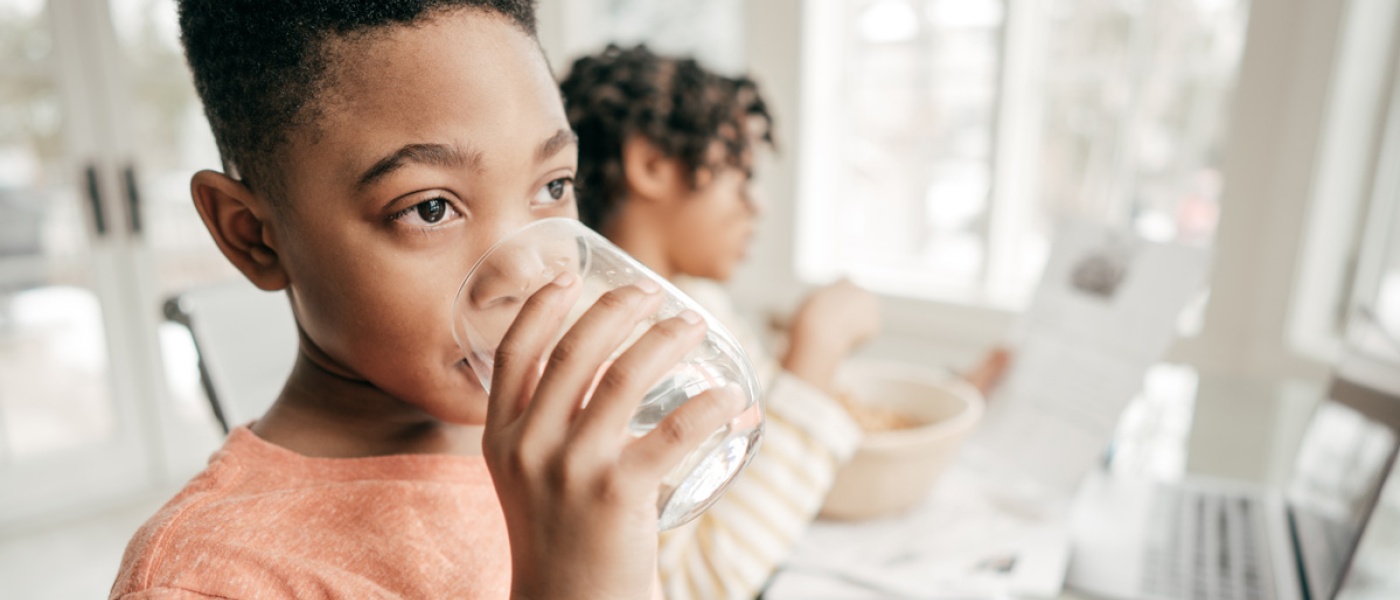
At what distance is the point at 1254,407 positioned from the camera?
1327 millimetres

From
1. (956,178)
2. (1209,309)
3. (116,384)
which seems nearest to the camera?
(1209,309)

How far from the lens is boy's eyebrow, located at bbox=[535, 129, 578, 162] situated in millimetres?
461

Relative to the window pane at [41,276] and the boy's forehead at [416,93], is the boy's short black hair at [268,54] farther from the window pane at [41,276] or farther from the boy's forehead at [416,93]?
the window pane at [41,276]

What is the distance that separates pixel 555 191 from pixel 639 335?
154 millimetres

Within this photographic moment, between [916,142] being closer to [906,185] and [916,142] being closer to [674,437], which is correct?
[906,185]

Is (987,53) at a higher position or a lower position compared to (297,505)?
higher

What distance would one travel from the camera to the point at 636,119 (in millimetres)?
1024

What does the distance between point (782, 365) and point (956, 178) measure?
1450 millimetres

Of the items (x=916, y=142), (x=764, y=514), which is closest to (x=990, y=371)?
(x=764, y=514)

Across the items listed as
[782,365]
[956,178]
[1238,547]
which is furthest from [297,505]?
[956,178]

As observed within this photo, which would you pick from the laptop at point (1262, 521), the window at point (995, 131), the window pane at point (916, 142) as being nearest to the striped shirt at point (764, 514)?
the laptop at point (1262, 521)

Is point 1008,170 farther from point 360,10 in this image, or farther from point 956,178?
point 360,10

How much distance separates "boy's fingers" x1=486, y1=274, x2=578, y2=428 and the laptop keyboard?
2.23 feet

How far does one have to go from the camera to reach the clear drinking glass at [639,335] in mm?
402
